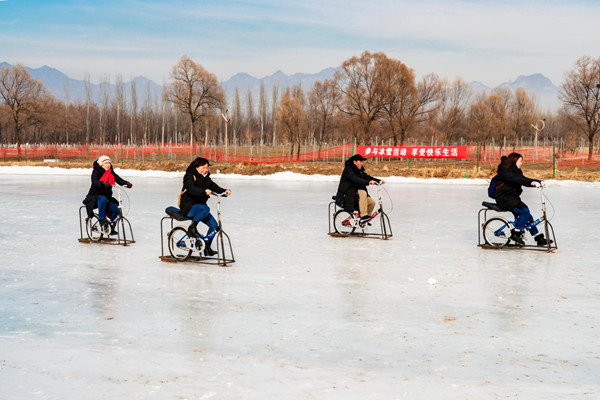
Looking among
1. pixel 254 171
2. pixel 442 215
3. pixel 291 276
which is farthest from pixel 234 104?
pixel 291 276

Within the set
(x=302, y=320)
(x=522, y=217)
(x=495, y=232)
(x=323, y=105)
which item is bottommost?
(x=302, y=320)

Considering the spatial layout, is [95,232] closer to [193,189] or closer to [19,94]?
[193,189]

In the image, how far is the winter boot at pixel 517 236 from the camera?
11539 mm


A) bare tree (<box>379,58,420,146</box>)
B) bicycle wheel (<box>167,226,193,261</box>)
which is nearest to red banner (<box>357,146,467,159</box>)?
bare tree (<box>379,58,420,146</box>)

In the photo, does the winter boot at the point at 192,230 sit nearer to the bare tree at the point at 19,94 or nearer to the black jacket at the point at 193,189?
the black jacket at the point at 193,189

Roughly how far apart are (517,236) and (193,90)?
166ft

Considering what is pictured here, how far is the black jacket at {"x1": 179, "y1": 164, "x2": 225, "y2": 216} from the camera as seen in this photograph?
9.80m

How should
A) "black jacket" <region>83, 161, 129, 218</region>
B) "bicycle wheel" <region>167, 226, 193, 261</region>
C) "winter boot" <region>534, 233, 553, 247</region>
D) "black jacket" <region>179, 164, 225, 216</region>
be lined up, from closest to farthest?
"black jacket" <region>179, 164, 225, 216</region>, "bicycle wheel" <region>167, 226, 193, 261</region>, "winter boot" <region>534, 233, 553, 247</region>, "black jacket" <region>83, 161, 129, 218</region>

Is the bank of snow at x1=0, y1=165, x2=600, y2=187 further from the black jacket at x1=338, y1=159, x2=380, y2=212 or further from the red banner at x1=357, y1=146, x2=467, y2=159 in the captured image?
the black jacket at x1=338, y1=159, x2=380, y2=212

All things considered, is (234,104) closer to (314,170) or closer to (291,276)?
(314,170)

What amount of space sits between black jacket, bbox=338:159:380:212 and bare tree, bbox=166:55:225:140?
47.3m

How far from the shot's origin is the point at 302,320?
677 cm

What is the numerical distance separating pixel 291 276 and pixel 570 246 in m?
5.88

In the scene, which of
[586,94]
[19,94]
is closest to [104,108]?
[19,94]
